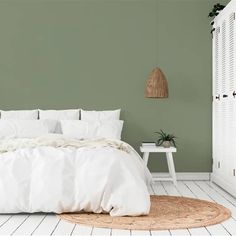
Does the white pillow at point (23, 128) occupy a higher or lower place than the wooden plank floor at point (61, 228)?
higher

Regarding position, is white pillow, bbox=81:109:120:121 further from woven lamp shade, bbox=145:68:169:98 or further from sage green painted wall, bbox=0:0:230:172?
woven lamp shade, bbox=145:68:169:98

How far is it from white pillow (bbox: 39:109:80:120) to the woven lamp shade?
3.43ft

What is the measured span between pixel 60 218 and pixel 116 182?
1.94 ft

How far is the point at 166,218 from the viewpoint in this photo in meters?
4.66

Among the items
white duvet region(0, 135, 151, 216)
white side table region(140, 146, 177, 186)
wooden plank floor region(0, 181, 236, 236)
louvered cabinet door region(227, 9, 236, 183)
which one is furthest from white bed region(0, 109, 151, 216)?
white side table region(140, 146, 177, 186)

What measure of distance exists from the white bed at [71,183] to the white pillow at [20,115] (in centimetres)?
210

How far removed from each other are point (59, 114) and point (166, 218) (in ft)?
10.1

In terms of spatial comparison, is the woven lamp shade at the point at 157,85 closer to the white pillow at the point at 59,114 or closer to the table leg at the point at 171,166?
the table leg at the point at 171,166

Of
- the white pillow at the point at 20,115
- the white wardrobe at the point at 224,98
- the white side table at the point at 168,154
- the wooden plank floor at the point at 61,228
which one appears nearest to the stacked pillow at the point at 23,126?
the white pillow at the point at 20,115

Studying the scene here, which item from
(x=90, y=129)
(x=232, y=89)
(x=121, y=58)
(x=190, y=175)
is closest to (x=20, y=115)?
(x=90, y=129)

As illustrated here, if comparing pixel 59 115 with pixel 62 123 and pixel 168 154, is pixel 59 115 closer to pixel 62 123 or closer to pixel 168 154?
pixel 62 123

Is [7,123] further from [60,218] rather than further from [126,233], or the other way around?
[126,233]

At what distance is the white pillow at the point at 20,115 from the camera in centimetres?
724

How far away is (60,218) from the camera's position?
15.5ft
